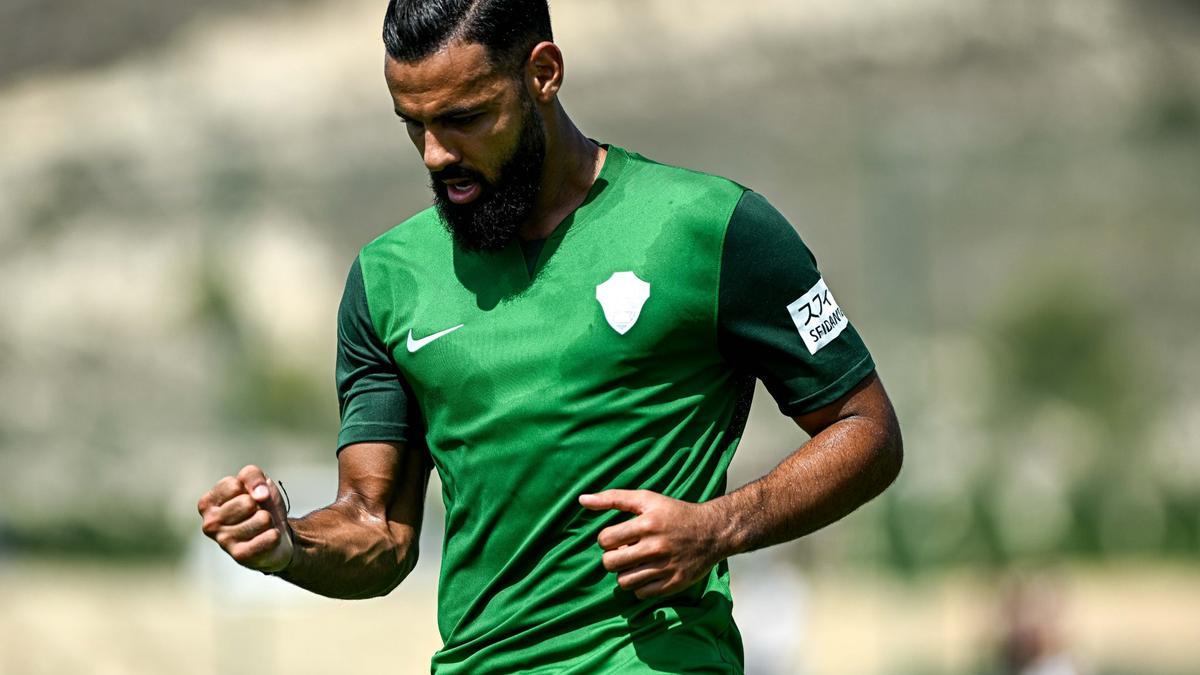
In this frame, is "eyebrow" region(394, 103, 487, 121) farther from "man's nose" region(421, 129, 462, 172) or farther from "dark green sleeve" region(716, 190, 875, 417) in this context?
"dark green sleeve" region(716, 190, 875, 417)

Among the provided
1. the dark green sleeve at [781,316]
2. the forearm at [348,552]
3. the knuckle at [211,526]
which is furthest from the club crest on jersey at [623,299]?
the knuckle at [211,526]

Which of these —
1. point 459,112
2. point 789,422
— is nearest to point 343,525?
point 459,112

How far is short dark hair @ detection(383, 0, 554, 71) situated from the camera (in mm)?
3539

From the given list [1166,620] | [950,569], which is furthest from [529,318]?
[1166,620]

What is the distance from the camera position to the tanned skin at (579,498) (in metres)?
3.21

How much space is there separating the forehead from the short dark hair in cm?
2

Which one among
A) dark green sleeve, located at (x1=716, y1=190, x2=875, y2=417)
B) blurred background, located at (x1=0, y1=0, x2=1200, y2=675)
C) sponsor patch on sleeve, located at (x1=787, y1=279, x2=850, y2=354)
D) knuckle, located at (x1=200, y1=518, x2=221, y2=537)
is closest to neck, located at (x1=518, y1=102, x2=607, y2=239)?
dark green sleeve, located at (x1=716, y1=190, x2=875, y2=417)

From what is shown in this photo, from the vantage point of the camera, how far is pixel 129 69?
4241 cm

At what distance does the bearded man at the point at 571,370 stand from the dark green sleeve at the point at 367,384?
98mm

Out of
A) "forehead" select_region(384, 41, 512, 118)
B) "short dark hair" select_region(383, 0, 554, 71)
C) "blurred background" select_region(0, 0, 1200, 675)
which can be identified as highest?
"short dark hair" select_region(383, 0, 554, 71)

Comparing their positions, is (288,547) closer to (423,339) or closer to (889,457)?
(423,339)

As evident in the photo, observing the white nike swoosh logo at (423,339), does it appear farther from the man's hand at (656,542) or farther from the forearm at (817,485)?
the forearm at (817,485)

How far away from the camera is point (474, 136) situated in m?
3.55

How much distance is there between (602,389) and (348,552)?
63cm
